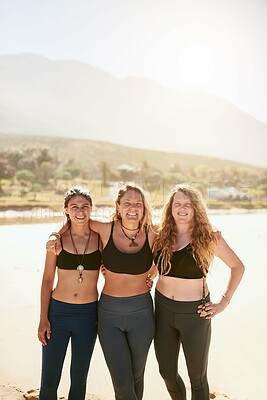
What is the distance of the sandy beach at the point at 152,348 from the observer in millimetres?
3961

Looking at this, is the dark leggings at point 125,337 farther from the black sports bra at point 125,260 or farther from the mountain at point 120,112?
the mountain at point 120,112

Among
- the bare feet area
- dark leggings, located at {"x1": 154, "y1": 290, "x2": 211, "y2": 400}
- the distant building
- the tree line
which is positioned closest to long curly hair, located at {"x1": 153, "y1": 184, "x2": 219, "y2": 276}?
dark leggings, located at {"x1": 154, "y1": 290, "x2": 211, "y2": 400}

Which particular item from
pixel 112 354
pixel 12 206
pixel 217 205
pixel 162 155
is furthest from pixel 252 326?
pixel 162 155

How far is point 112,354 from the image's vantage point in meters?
2.73

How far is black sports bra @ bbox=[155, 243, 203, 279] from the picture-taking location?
285cm

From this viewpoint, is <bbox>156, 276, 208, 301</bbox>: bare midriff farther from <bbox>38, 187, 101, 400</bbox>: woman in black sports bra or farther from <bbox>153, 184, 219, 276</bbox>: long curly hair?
<bbox>38, 187, 101, 400</bbox>: woman in black sports bra

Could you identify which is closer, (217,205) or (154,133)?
(217,205)

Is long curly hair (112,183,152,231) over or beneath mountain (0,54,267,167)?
beneath

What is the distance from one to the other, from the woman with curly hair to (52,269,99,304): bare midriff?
461mm

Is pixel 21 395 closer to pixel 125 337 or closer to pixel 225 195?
pixel 125 337

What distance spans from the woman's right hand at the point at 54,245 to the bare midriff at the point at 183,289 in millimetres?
774

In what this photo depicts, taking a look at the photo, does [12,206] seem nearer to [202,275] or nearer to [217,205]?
[217,205]

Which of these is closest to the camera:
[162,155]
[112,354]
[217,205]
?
[112,354]

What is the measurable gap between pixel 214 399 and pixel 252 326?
210 centimetres
